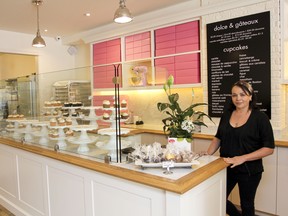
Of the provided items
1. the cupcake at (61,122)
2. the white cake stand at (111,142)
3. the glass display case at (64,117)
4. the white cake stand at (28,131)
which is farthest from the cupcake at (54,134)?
the white cake stand at (111,142)

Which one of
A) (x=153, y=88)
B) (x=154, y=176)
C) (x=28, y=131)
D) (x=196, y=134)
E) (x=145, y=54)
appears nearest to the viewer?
→ (x=154, y=176)

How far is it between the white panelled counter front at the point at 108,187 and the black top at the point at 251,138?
21cm

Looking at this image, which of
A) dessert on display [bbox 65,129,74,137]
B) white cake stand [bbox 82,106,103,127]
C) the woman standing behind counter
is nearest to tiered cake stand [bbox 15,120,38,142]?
dessert on display [bbox 65,129,74,137]

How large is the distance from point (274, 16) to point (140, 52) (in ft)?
6.33

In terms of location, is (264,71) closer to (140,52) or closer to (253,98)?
(253,98)

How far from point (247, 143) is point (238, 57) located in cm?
137

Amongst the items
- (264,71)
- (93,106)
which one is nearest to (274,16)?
(264,71)

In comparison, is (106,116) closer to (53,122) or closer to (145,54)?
(53,122)

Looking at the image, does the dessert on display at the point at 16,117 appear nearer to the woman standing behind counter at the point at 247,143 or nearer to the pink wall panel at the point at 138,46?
the pink wall panel at the point at 138,46

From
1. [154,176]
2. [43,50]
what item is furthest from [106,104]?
[43,50]

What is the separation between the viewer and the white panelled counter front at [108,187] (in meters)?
1.45

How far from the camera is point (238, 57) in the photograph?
117 inches

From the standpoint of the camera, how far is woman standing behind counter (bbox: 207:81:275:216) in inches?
74.1

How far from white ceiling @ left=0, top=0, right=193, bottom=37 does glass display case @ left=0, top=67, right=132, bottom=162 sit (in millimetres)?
1064
